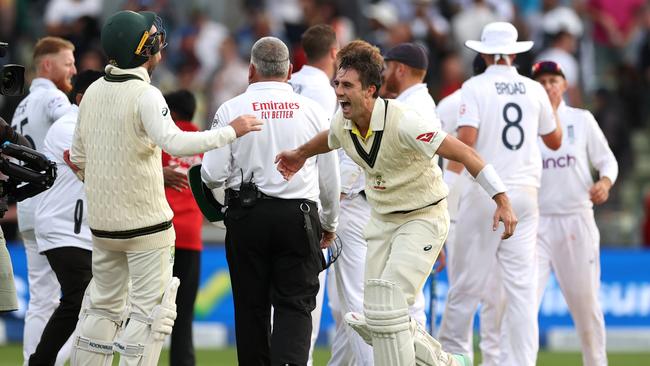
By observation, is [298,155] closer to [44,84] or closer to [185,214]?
[185,214]

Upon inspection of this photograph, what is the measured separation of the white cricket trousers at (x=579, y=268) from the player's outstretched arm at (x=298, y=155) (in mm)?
3456

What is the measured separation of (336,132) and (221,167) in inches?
34.1

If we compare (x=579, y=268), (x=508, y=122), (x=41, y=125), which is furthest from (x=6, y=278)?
(x=579, y=268)

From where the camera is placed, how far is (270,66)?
28.9 ft

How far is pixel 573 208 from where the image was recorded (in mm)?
11453

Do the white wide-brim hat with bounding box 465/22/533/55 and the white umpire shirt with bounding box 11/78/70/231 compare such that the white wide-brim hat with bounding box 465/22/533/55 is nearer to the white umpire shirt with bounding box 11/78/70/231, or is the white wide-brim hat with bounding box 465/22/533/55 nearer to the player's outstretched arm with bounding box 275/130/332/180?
the player's outstretched arm with bounding box 275/130/332/180

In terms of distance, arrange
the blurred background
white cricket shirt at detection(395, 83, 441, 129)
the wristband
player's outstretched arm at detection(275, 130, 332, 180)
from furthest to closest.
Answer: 1. the blurred background
2. white cricket shirt at detection(395, 83, 441, 129)
3. player's outstretched arm at detection(275, 130, 332, 180)
4. the wristband

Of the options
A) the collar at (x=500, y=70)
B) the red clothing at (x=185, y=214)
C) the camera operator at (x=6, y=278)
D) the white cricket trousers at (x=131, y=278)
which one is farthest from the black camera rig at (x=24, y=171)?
the collar at (x=500, y=70)

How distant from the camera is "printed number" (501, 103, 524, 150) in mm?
10438

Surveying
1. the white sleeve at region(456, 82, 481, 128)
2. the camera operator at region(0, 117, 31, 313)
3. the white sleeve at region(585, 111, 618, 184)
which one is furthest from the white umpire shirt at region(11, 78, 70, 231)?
the white sleeve at region(585, 111, 618, 184)

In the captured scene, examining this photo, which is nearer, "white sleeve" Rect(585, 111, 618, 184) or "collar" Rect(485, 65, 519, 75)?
"collar" Rect(485, 65, 519, 75)

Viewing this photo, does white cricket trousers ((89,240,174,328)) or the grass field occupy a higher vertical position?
the grass field

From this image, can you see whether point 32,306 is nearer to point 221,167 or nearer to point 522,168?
point 221,167

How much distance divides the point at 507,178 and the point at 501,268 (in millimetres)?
742
